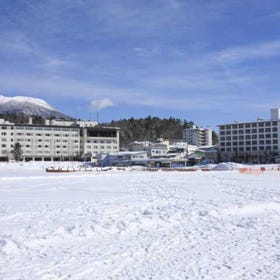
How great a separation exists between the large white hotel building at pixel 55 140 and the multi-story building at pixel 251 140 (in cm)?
4092

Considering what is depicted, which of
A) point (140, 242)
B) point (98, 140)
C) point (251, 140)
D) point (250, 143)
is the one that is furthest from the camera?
point (98, 140)

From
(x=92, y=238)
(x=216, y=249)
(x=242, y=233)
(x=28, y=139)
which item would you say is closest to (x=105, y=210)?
(x=92, y=238)

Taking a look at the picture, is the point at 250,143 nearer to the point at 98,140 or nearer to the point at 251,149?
the point at 251,149

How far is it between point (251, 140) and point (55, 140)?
69.8 m

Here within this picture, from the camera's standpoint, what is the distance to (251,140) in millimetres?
156750

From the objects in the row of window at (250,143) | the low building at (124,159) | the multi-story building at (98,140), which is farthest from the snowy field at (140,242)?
the multi-story building at (98,140)

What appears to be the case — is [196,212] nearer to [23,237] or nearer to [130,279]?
[23,237]

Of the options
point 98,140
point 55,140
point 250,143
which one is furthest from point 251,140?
point 55,140

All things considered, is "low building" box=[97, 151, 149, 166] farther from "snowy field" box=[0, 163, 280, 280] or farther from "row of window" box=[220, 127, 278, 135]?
"snowy field" box=[0, 163, 280, 280]

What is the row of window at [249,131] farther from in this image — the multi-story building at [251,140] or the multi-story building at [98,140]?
the multi-story building at [98,140]

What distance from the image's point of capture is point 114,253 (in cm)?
996

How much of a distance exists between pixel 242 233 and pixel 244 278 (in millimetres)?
4643

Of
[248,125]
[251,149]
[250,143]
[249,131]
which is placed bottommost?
[251,149]

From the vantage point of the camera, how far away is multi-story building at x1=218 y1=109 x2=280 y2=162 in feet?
491
